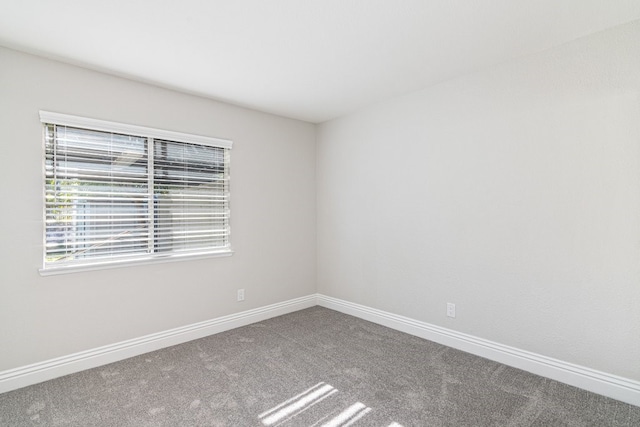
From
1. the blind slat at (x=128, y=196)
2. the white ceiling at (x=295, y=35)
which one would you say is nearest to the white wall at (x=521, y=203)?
the white ceiling at (x=295, y=35)

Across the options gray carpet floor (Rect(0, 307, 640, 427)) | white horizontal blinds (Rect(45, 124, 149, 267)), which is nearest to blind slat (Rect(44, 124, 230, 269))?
white horizontal blinds (Rect(45, 124, 149, 267))

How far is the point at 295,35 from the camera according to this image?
7.16 feet

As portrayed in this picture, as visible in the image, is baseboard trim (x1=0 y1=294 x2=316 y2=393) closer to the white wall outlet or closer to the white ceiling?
the white wall outlet

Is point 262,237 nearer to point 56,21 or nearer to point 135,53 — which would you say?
point 135,53

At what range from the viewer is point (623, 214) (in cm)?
212

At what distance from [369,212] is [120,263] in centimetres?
253

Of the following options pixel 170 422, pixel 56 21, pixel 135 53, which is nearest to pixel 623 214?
pixel 170 422

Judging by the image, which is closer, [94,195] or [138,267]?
[94,195]

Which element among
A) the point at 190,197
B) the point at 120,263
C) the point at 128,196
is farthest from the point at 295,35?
the point at 120,263

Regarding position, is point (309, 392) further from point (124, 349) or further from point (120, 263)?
point (120, 263)

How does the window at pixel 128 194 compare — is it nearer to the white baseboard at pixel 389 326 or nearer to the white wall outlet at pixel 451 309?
the white baseboard at pixel 389 326

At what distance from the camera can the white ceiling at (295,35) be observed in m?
1.89

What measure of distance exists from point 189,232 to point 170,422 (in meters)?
1.75

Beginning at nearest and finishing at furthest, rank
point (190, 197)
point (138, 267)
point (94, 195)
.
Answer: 1. point (94, 195)
2. point (138, 267)
3. point (190, 197)
